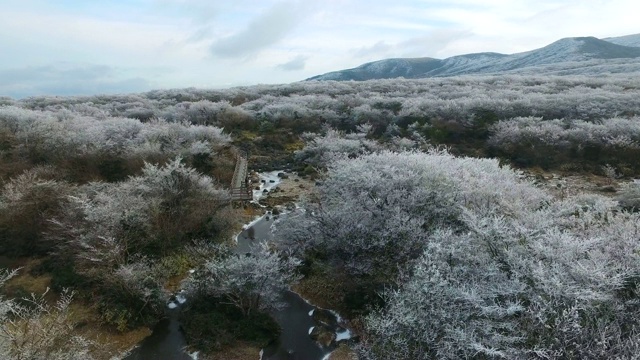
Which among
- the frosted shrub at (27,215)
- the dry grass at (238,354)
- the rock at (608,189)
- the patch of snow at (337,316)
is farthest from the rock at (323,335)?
the rock at (608,189)

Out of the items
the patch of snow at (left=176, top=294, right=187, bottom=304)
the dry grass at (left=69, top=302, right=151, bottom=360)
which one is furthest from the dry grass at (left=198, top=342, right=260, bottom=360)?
the patch of snow at (left=176, top=294, right=187, bottom=304)

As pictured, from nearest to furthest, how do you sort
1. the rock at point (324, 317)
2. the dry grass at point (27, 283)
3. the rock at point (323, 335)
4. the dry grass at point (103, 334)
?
the dry grass at point (103, 334)
the rock at point (323, 335)
the rock at point (324, 317)
the dry grass at point (27, 283)

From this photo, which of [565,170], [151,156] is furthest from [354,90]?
[151,156]

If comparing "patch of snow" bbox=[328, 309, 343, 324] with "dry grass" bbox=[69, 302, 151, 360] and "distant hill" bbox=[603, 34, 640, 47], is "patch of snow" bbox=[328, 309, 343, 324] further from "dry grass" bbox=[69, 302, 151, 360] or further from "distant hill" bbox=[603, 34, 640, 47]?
"distant hill" bbox=[603, 34, 640, 47]

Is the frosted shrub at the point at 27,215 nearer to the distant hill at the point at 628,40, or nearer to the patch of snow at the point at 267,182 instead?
the patch of snow at the point at 267,182

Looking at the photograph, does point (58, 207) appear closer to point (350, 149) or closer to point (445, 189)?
point (445, 189)

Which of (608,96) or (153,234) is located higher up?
(608,96)

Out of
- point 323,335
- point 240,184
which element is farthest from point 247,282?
point 240,184

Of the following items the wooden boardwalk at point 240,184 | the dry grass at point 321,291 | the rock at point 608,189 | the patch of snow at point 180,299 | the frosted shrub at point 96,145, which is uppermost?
the frosted shrub at point 96,145
